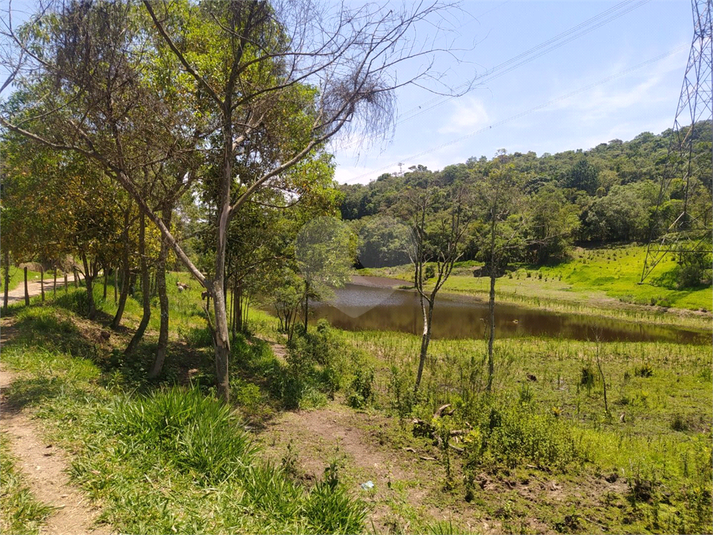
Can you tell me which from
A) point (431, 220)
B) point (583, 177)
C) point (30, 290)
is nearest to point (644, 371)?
point (431, 220)

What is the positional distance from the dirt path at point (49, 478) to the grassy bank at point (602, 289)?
1569 cm

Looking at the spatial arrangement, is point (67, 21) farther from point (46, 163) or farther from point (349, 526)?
point (349, 526)

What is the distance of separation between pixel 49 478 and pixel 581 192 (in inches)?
2256

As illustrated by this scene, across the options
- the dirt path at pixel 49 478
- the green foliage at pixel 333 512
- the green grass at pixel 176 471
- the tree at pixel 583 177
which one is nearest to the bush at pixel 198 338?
the green grass at pixel 176 471

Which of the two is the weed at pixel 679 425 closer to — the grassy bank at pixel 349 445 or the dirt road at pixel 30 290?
the grassy bank at pixel 349 445

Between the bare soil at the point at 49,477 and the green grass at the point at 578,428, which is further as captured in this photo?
the green grass at the point at 578,428

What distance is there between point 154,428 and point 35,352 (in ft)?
15.0

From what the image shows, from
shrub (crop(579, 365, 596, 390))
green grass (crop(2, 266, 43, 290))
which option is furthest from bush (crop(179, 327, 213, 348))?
green grass (crop(2, 266, 43, 290))

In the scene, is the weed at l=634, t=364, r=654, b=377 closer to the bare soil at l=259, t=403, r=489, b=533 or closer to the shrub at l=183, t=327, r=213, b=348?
the bare soil at l=259, t=403, r=489, b=533

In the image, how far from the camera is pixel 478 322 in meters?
24.0

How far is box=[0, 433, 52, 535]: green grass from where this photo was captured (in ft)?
9.30

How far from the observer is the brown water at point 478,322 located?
20.6 m

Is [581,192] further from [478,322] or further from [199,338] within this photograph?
[199,338]

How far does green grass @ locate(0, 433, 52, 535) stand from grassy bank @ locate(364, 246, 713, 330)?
16.4 metres
